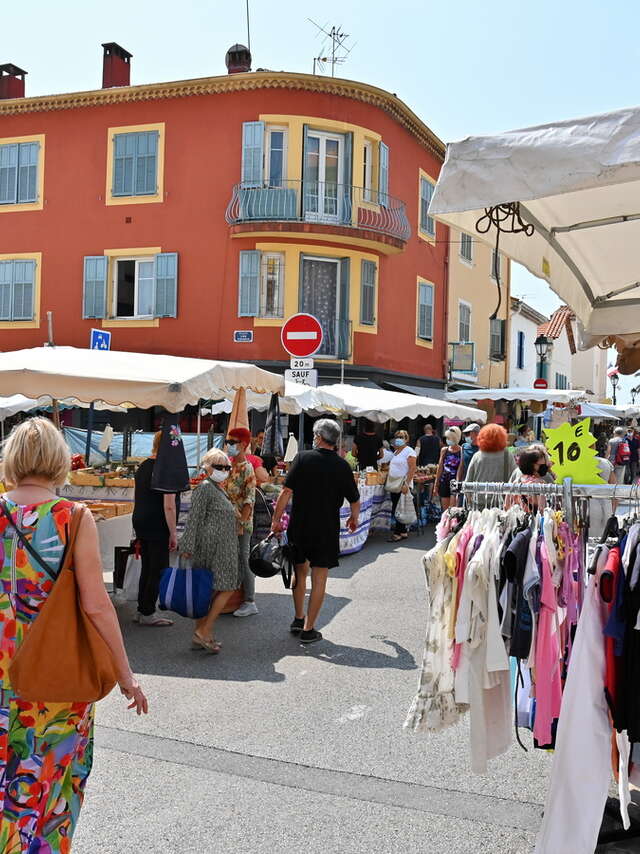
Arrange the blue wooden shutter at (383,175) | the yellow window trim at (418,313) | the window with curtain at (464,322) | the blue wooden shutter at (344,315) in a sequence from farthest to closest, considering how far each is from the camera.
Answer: the window with curtain at (464,322) → the yellow window trim at (418,313) → the blue wooden shutter at (383,175) → the blue wooden shutter at (344,315)

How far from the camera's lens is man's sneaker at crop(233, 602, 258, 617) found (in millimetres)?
7809

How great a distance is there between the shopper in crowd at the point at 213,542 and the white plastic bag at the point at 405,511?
652 centimetres

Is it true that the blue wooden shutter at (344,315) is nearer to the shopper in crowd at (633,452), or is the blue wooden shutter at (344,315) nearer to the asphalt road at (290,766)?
the shopper in crowd at (633,452)

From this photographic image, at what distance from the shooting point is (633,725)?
299 centimetres

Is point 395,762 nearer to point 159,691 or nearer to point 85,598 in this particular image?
point 159,691

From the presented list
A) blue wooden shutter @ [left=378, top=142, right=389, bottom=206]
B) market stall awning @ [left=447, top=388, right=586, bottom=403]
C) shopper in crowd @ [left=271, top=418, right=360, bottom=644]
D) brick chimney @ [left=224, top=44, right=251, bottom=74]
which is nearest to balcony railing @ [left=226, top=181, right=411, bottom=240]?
blue wooden shutter @ [left=378, top=142, right=389, bottom=206]

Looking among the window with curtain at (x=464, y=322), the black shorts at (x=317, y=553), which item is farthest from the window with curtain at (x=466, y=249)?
the black shorts at (x=317, y=553)

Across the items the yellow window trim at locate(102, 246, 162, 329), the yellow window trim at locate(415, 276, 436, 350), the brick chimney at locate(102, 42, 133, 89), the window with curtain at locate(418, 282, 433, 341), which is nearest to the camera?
the yellow window trim at locate(102, 246, 162, 329)

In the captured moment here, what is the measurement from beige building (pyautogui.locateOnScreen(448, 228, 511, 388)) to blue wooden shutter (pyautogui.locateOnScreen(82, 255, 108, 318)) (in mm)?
10819

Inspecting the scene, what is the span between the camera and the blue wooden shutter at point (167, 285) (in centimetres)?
2061

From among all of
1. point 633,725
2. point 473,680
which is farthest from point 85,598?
point 633,725

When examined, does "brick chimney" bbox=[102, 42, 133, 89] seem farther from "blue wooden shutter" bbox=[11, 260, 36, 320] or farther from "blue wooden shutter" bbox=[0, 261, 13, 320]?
"blue wooden shutter" bbox=[0, 261, 13, 320]

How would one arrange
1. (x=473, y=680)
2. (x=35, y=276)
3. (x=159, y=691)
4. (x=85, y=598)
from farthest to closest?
(x=35, y=276)
(x=159, y=691)
(x=473, y=680)
(x=85, y=598)

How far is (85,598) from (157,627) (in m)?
4.60
